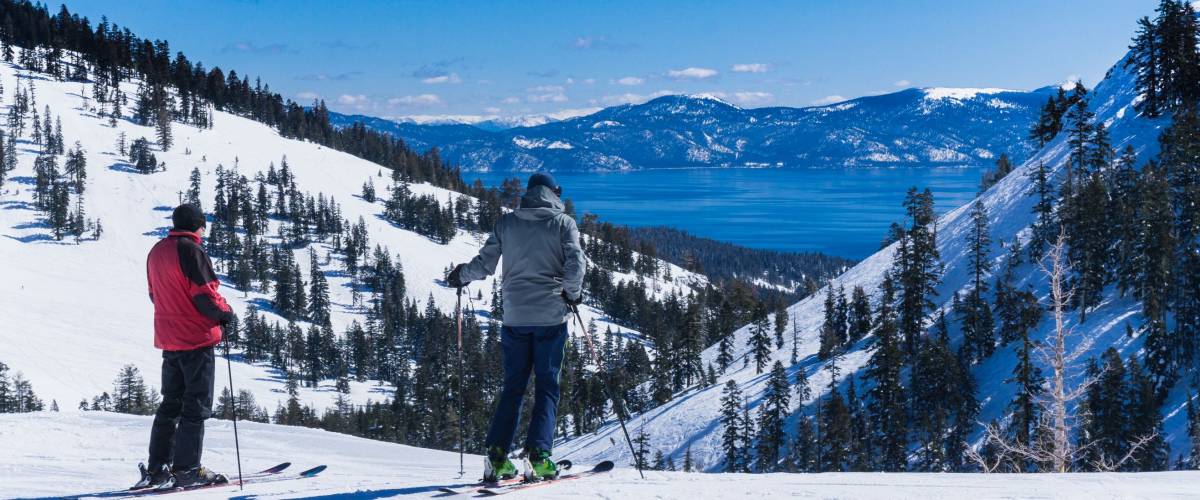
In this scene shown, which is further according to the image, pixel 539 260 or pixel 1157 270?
pixel 1157 270

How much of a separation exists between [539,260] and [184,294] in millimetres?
3639

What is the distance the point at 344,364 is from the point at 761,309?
249ft

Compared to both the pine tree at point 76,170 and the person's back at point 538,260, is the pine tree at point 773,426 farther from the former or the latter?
the pine tree at point 76,170

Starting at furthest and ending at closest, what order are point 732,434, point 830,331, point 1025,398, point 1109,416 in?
point 830,331, point 732,434, point 1109,416, point 1025,398

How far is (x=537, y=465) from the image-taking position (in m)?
7.68

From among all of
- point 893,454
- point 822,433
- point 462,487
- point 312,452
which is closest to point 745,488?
point 462,487

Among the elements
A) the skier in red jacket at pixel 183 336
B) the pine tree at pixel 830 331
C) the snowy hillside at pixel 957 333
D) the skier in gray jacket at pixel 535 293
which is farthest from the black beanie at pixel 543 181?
the pine tree at pixel 830 331

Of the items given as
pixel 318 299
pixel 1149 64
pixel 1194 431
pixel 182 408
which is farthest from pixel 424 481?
pixel 318 299

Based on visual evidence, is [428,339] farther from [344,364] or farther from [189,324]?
[189,324]

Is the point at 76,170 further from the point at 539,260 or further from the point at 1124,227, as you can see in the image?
the point at 539,260

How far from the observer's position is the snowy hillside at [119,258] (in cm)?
10144

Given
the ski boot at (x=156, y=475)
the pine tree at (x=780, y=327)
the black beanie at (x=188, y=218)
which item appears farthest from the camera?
the pine tree at (x=780, y=327)

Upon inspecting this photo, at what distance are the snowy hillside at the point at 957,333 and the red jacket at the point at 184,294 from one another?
49.3 meters

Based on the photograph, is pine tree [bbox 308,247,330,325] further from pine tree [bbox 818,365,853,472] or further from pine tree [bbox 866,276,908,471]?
pine tree [bbox 866,276,908,471]
